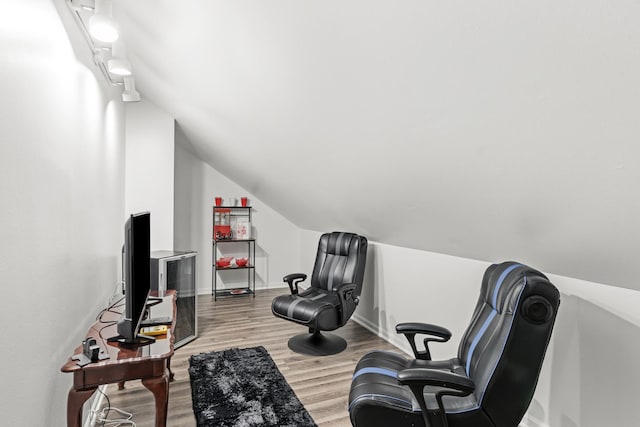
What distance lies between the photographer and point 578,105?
1.10 m

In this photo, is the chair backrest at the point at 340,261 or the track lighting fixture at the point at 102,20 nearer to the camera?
A: the track lighting fixture at the point at 102,20

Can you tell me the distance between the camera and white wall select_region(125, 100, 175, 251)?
12.8 ft

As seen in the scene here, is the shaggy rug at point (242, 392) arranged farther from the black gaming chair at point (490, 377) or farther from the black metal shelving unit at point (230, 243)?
the black metal shelving unit at point (230, 243)

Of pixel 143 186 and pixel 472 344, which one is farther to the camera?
pixel 143 186

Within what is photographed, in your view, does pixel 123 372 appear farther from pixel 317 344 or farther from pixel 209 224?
pixel 209 224

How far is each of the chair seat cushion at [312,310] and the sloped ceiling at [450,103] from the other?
101 centimetres

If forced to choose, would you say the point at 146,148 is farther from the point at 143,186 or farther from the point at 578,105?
the point at 578,105

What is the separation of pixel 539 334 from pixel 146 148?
403 centimetres

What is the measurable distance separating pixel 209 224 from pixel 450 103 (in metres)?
4.59

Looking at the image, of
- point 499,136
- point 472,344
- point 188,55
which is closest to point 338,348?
point 472,344

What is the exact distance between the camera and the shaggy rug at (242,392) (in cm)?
225

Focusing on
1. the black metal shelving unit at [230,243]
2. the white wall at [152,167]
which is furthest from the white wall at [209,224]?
the white wall at [152,167]

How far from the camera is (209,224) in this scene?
211 inches

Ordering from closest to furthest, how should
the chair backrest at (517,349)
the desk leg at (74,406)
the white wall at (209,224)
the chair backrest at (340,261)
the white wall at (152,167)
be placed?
the chair backrest at (517,349)
the desk leg at (74,406)
the chair backrest at (340,261)
the white wall at (152,167)
the white wall at (209,224)
